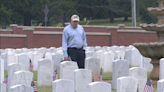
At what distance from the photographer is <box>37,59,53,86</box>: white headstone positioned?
8.72m

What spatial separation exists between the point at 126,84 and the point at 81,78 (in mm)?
1247

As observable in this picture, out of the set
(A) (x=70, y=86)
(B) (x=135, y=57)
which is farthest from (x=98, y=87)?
(B) (x=135, y=57)

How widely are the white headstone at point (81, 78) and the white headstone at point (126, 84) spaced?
108 cm

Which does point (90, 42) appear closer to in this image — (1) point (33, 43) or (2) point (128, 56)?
(1) point (33, 43)

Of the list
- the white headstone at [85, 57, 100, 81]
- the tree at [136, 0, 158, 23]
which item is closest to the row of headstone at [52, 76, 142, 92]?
the white headstone at [85, 57, 100, 81]

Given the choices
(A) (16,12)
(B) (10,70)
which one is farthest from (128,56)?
(A) (16,12)

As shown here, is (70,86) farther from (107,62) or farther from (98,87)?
(107,62)

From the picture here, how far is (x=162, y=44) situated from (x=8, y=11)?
103 feet

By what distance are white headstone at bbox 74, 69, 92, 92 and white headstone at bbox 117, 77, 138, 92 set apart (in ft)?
3.54

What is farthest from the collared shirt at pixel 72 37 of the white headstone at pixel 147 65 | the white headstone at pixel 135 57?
the white headstone at pixel 135 57

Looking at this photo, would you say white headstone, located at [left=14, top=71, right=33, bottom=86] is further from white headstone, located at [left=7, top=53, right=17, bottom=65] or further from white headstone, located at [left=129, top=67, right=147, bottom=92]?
white headstone, located at [left=7, top=53, right=17, bottom=65]

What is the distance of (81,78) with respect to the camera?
6.77 metres

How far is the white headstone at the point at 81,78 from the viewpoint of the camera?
670cm

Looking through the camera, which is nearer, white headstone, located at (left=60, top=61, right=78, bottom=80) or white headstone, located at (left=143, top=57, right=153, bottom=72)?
white headstone, located at (left=60, top=61, right=78, bottom=80)
